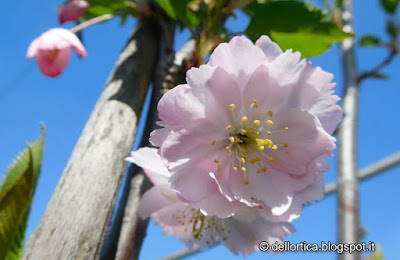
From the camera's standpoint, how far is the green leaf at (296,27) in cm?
50

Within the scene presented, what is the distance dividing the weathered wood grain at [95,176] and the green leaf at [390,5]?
141cm

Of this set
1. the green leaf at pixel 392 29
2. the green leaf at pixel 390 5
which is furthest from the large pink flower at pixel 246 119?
the green leaf at pixel 392 29

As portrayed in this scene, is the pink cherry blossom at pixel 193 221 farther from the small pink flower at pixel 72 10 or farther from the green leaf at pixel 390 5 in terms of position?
the green leaf at pixel 390 5

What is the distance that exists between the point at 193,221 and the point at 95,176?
4.8 inches

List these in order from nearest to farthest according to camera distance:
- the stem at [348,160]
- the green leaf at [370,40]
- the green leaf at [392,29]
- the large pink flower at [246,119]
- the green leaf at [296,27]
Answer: the large pink flower at [246,119] < the green leaf at [296,27] < the stem at [348,160] < the green leaf at [392,29] < the green leaf at [370,40]

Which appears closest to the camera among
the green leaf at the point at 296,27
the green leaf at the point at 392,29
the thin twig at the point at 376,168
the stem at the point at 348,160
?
the green leaf at the point at 296,27

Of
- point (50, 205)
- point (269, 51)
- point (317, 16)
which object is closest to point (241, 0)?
point (317, 16)

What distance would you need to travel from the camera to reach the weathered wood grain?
0.34 m

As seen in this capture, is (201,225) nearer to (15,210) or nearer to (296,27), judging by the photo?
(15,210)

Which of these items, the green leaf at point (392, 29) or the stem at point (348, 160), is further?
the green leaf at point (392, 29)

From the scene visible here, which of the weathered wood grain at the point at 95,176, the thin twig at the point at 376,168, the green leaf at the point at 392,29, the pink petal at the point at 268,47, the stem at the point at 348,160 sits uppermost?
the pink petal at the point at 268,47

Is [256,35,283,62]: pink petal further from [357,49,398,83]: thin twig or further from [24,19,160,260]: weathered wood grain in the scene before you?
[357,49,398,83]: thin twig

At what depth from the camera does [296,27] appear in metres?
0.52

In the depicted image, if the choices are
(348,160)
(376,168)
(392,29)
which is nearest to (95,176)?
(348,160)
